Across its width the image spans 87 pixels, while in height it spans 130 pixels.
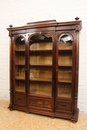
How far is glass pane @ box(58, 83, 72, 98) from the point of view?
2.35 metres

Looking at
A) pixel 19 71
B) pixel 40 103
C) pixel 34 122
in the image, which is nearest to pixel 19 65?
pixel 19 71

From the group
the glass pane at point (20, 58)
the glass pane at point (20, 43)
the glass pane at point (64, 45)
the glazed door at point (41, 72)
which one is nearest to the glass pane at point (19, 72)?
the glass pane at point (20, 58)

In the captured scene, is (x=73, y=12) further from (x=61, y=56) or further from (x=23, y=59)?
(x=23, y=59)

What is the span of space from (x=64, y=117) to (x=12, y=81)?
1.36 m

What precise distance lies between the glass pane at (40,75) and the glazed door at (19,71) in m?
0.20

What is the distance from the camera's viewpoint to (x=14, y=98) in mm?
2672

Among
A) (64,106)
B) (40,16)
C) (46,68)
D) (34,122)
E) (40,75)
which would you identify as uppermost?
(40,16)

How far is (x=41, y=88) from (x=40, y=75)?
30 cm

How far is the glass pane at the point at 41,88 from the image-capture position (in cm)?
250

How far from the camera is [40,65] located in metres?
2.58

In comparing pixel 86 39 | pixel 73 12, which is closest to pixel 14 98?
pixel 86 39

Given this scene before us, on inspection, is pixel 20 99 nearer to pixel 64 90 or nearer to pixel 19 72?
pixel 19 72

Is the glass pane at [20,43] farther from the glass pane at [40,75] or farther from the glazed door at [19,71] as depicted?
the glass pane at [40,75]

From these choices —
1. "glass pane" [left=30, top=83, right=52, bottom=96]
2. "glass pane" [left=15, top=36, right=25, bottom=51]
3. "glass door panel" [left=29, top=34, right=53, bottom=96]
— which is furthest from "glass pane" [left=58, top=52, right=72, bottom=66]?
"glass pane" [left=15, top=36, right=25, bottom=51]
